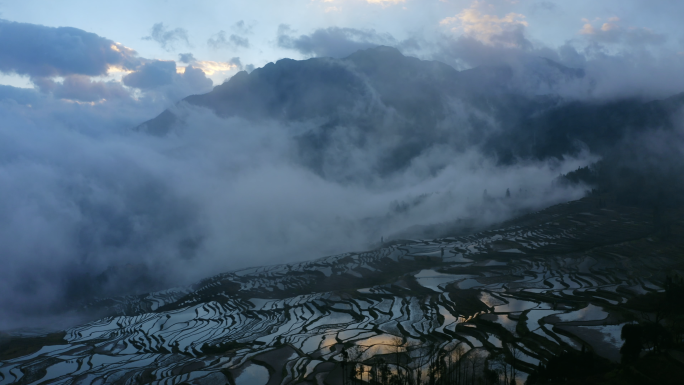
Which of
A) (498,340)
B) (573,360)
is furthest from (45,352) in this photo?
(573,360)

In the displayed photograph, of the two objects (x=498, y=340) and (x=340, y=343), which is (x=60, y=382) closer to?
(x=340, y=343)

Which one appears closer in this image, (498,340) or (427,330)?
(498,340)

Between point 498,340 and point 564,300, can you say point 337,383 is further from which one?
point 564,300

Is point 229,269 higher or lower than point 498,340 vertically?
lower

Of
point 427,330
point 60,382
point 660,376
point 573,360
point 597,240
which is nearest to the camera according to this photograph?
point 660,376

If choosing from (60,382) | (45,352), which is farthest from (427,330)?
(45,352)

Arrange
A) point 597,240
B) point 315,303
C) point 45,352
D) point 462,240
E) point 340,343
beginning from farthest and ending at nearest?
point 462,240, point 597,240, point 315,303, point 45,352, point 340,343
